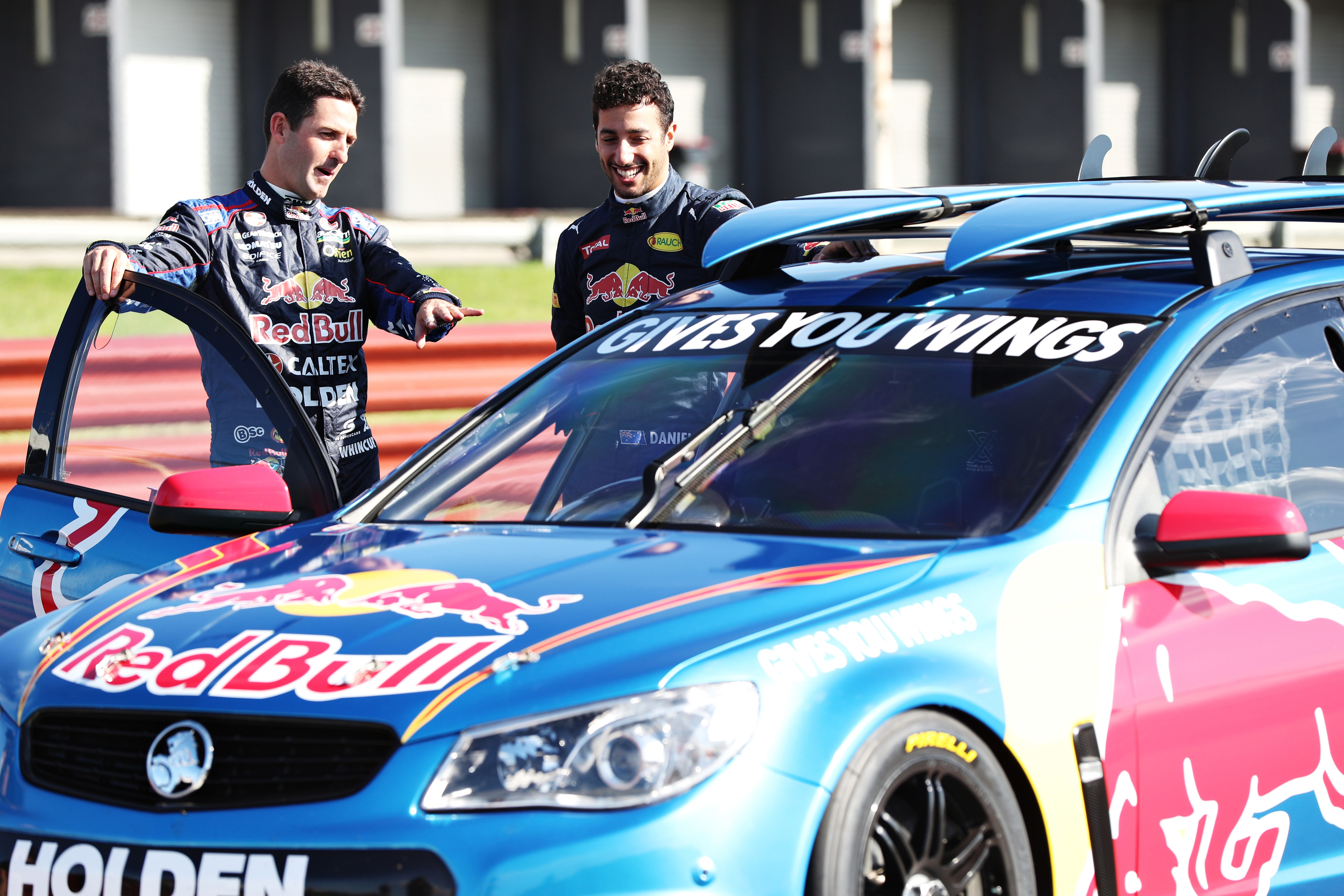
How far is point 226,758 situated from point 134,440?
6.68ft

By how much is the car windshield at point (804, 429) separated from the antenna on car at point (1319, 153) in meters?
1.95

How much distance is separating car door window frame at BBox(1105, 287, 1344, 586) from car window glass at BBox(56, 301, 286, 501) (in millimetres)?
1980

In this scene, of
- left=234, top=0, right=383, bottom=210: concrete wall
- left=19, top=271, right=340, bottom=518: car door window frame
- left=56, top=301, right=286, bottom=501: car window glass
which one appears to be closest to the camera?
left=19, top=271, right=340, bottom=518: car door window frame

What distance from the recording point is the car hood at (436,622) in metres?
2.72

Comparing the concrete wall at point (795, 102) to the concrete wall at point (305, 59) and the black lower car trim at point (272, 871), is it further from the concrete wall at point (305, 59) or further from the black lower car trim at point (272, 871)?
the black lower car trim at point (272, 871)

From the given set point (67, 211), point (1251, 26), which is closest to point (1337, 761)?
point (67, 211)

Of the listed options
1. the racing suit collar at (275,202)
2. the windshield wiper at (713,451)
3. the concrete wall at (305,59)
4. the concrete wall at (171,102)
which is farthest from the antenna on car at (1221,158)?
the concrete wall at (305,59)

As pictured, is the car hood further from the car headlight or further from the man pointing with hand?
the man pointing with hand

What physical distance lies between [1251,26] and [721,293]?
28393 mm

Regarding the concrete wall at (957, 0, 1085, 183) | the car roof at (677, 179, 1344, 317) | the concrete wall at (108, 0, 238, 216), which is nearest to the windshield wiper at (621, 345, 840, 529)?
the car roof at (677, 179, 1344, 317)

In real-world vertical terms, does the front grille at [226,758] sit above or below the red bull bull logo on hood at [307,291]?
below

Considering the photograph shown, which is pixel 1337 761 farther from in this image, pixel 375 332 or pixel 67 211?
pixel 67 211

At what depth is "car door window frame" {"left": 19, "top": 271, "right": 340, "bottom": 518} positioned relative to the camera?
13.5 feet

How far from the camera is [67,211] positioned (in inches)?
827
